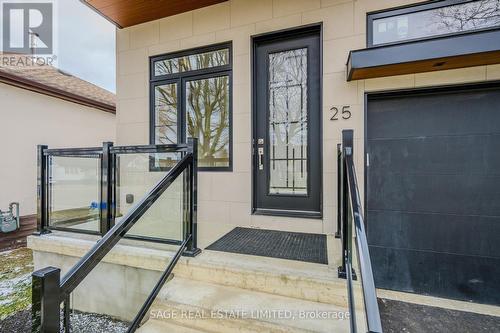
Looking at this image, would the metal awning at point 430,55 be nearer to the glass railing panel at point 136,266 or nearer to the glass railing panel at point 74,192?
the glass railing panel at point 136,266

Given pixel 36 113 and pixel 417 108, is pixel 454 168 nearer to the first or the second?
pixel 417 108

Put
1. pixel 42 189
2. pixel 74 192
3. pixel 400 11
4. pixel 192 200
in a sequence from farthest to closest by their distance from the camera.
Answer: pixel 74 192 < pixel 42 189 < pixel 400 11 < pixel 192 200

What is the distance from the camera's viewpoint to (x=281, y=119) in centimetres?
309

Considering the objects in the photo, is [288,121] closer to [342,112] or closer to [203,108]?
[342,112]

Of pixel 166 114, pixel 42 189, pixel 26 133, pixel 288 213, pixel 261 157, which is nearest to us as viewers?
pixel 42 189

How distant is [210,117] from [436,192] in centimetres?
269

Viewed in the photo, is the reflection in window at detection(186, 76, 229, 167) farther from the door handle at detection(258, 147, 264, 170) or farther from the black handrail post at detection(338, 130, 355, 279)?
the black handrail post at detection(338, 130, 355, 279)

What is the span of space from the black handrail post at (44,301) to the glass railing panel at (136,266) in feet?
3.11

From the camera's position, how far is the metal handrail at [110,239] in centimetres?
114

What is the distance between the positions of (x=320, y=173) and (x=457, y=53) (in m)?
1.58

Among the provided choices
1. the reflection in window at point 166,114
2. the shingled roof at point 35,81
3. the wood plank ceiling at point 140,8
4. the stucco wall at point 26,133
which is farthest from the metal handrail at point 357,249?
the shingled roof at point 35,81

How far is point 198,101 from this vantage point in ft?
11.5

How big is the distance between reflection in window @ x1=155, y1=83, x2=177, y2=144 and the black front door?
1235mm
